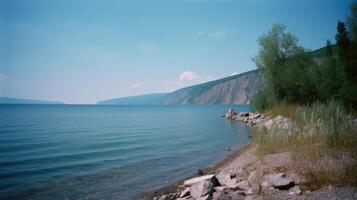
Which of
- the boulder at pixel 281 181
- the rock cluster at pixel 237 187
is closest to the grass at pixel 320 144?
the boulder at pixel 281 181

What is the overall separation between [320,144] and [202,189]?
4926 millimetres

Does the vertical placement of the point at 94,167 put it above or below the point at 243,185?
below

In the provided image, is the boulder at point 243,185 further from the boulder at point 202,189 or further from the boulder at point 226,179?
the boulder at point 202,189

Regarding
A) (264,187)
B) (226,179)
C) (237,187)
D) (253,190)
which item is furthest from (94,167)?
(264,187)

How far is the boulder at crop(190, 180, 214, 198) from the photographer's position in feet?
25.4

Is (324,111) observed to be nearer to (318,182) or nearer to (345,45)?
(318,182)

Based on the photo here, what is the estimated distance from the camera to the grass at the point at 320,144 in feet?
22.7

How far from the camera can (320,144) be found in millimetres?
9266

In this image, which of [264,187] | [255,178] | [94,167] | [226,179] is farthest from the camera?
[94,167]

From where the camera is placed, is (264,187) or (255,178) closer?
(264,187)

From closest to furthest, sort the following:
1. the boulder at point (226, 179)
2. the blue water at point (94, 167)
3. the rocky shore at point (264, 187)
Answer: the rocky shore at point (264, 187)
the boulder at point (226, 179)
the blue water at point (94, 167)

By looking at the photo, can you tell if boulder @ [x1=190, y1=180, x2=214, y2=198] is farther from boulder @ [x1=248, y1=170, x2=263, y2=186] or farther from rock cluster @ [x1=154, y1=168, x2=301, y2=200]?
boulder @ [x1=248, y1=170, x2=263, y2=186]

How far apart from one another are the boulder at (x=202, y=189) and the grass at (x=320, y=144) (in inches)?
111

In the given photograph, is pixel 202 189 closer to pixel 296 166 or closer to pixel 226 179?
pixel 226 179
